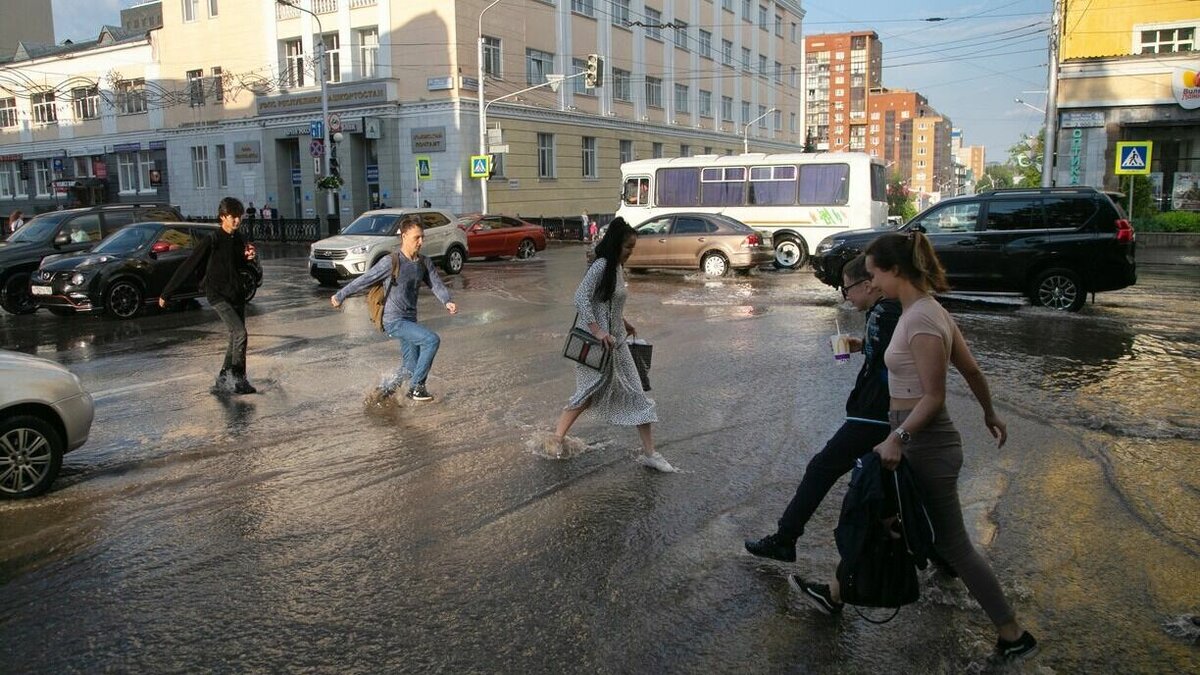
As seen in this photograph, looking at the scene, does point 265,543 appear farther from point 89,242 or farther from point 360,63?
point 360,63

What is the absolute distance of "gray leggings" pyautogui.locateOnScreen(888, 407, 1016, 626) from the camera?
3.63 metres

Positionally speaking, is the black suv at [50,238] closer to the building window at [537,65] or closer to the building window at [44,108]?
the building window at [537,65]

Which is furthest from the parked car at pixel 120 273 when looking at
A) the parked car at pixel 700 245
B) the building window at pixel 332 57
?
the building window at pixel 332 57

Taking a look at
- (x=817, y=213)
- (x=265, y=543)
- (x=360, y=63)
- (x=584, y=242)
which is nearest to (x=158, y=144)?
(x=360, y=63)

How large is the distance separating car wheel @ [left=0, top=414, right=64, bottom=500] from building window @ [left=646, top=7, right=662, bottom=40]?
47.3 metres

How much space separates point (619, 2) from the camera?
47156 mm

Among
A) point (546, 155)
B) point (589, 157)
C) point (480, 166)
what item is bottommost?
point (480, 166)

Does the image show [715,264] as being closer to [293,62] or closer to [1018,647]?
[1018,647]

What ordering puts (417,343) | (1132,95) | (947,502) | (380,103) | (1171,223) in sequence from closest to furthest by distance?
(947,502) → (417,343) → (1171,223) → (1132,95) → (380,103)

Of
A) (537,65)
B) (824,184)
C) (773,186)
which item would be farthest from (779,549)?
(537,65)

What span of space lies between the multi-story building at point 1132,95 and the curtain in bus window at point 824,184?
1364 centimetres

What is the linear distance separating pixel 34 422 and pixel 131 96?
49.8 metres

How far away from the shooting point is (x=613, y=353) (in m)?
6.32

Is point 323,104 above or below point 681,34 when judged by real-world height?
below
